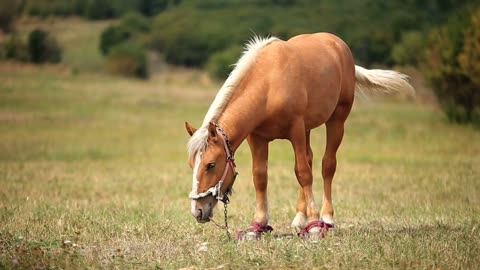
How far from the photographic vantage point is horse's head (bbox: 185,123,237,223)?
771 cm

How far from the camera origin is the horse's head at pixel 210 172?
7711 millimetres

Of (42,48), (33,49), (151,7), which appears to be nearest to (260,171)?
(33,49)

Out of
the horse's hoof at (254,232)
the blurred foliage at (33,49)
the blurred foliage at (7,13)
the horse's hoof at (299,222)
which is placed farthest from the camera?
the blurred foliage at (7,13)

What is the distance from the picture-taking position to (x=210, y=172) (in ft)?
25.7

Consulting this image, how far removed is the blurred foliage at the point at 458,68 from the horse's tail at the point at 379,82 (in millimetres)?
20094

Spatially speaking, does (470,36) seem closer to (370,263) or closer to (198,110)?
(198,110)

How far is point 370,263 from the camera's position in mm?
6941

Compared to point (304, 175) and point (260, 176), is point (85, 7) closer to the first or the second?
point (260, 176)

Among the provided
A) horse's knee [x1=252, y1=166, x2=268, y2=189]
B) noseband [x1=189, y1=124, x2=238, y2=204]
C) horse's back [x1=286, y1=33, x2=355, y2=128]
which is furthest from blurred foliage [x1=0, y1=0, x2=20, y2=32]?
noseband [x1=189, y1=124, x2=238, y2=204]

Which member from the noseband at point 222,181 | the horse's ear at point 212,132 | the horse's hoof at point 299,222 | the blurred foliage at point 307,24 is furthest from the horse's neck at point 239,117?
the blurred foliage at point 307,24

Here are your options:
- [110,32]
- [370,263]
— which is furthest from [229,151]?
[110,32]

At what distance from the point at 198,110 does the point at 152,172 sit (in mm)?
21716

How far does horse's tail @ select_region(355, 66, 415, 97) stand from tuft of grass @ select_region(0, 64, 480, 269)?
1727mm

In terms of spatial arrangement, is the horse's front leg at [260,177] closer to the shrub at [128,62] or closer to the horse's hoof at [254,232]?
Result: the horse's hoof at [254,232]
